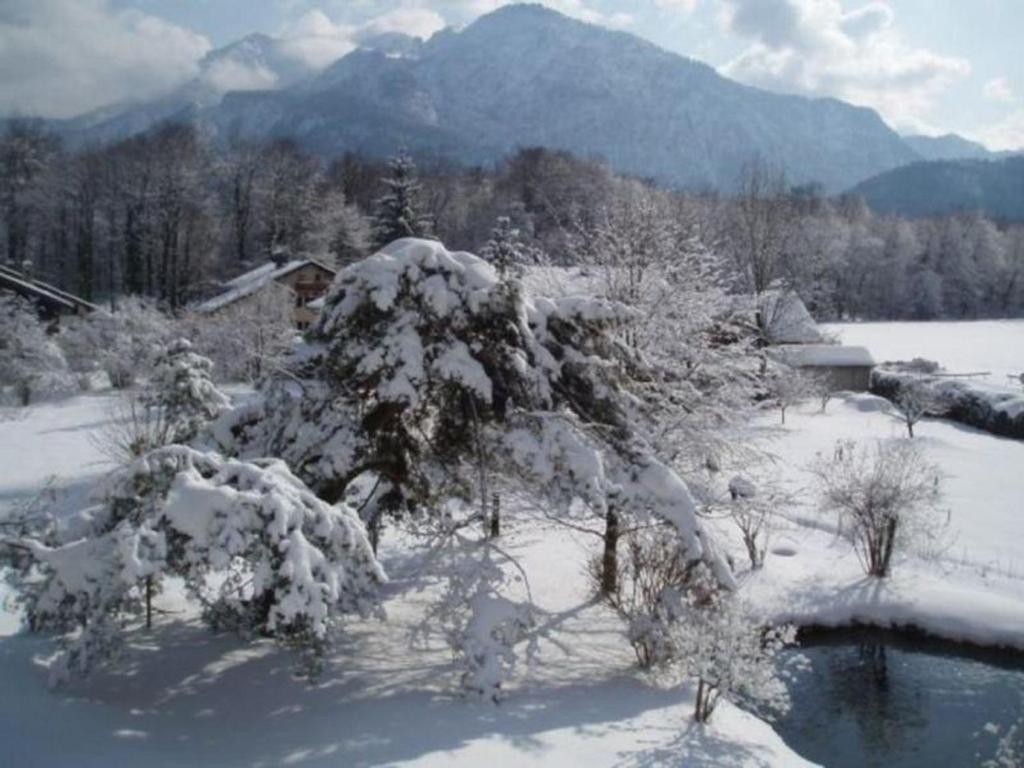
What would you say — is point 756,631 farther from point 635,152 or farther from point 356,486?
point 635,152

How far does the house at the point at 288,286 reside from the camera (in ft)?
121

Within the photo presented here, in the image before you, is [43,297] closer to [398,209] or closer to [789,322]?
[398,209]

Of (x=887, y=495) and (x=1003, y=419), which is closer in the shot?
(x=887, y=495)

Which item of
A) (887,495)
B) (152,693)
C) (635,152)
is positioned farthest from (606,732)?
(635,152)

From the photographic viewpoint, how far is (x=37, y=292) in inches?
1369

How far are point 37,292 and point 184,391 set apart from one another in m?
26.1

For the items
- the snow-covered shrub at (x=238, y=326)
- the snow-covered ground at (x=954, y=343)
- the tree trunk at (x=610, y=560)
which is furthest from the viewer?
the snow-covered ground at (x=954, y=343)

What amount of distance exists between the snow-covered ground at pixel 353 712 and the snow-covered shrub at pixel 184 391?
16.4ft

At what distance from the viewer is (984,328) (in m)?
60.0

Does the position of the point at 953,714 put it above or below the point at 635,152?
below

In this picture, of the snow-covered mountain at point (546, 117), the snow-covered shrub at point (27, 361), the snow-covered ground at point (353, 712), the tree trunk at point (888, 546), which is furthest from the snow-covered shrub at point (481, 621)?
the snow-covered mountain at point (546, 117)

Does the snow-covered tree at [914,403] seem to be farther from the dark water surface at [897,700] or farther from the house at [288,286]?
the house at [288,286]

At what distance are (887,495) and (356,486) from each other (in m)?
10.3

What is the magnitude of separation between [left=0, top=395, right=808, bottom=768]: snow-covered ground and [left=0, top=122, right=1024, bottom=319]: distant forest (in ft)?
92.8
